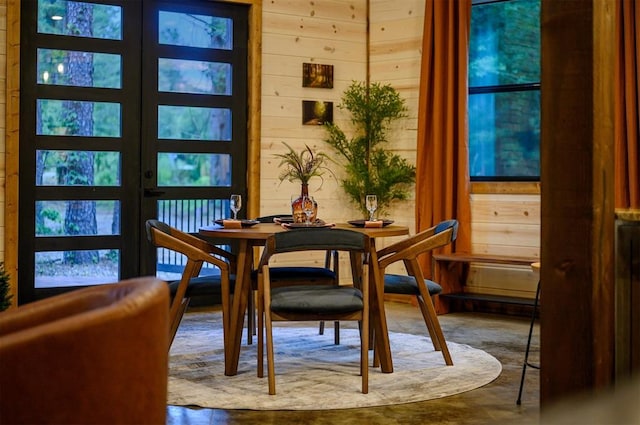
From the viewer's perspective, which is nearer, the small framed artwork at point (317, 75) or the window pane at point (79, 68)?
the window pane at point (79, 68)

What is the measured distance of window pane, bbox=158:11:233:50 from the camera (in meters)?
6.02

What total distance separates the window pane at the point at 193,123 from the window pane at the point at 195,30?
494 millimetres

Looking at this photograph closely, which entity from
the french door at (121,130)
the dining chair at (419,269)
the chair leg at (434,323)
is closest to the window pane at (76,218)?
the french door at (121,130)

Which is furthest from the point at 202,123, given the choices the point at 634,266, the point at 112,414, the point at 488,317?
the point at 112,414

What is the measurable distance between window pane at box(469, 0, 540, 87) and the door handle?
8.32ft

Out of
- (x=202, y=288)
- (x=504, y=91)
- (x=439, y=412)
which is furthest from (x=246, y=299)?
(x=504, y=91)

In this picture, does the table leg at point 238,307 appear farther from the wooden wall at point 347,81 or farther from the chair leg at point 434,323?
the wooden wall at point 347,81

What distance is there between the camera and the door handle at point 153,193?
590 centimetres

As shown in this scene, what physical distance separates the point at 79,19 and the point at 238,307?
9.12 feet

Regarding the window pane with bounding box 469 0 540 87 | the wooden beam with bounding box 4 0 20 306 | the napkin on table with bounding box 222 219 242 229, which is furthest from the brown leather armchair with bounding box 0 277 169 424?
the window pane with bounding box 469 0 540 87

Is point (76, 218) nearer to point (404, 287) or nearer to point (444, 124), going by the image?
point (404, 287)

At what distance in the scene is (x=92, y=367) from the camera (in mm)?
1677

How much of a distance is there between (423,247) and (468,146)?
2.26 meters

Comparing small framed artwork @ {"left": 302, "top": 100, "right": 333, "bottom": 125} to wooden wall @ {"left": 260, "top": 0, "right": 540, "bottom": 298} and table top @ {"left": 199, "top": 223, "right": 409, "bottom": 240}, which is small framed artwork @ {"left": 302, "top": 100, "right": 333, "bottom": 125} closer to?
wooden wall @ {"left": 260, "top": 0, "right": 540, "bottom": 298}
